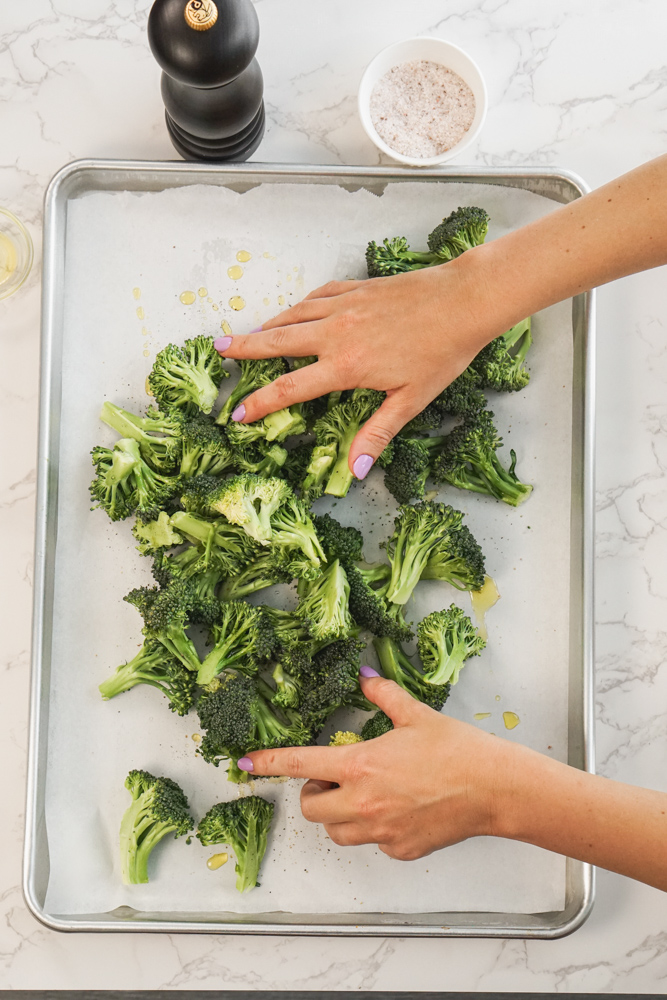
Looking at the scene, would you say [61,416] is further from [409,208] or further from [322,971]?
[322,971]

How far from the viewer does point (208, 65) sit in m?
1.84

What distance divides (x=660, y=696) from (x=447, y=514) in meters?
0.86

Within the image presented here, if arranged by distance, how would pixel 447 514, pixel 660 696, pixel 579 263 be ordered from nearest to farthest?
pixel 579 263
pixel 447 514
pixel 660 696

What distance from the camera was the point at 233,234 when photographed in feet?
7.50

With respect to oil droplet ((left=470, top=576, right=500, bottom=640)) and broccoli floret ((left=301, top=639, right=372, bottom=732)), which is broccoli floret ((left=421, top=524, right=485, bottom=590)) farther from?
broccoli floret ((left=301, top=639, right=372, bottom=732))

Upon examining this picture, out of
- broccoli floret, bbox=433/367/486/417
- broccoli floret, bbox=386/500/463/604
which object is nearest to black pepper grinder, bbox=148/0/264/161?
broccoli floret, bbox=433/367/486/417

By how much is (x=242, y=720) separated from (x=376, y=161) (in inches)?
65.2

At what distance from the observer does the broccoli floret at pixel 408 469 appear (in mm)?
2139

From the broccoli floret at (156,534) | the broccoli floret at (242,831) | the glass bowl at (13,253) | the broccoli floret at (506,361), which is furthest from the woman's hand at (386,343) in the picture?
the broccoli floret at (242,831)

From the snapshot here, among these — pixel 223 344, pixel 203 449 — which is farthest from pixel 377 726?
pixel 223 344

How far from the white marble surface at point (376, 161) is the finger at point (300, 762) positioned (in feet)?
1.99

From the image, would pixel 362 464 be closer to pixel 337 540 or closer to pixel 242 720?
pixel 337 540

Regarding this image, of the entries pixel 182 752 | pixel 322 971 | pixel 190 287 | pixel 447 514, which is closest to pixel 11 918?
pixel 182 752

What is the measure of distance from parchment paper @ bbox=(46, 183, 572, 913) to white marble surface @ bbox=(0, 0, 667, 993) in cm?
17
